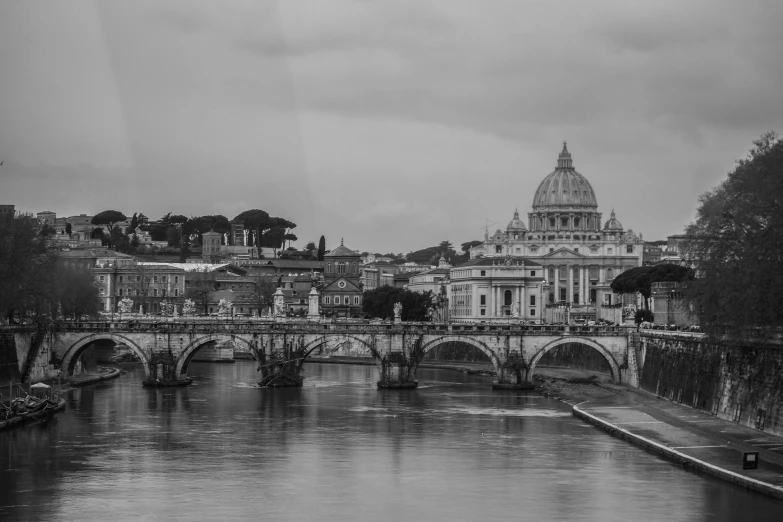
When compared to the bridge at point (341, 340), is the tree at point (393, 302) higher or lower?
higher

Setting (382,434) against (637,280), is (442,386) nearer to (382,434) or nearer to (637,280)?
(382,434)

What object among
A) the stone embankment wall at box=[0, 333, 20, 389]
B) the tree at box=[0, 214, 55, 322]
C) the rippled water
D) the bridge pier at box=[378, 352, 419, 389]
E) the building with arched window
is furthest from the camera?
the building with arched window

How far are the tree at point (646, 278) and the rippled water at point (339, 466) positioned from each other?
5559 cm

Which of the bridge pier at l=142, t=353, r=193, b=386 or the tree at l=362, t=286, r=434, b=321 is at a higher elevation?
the tree at l=362, t=286, r=434, b=321

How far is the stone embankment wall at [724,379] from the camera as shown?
57.8 m

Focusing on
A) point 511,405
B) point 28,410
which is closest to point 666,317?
point 511,405

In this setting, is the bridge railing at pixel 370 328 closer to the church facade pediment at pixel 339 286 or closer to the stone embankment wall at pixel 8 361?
the stone embankment wall at pixel 8 361

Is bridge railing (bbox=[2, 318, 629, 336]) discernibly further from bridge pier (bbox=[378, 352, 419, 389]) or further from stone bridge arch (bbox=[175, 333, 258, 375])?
bridge pier (bbox=[378, 352, 419, 389])

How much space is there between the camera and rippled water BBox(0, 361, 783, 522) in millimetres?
46250

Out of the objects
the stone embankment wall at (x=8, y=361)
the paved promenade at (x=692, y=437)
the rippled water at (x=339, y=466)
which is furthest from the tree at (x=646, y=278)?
the stone embankment wall at (x=8, y=361)

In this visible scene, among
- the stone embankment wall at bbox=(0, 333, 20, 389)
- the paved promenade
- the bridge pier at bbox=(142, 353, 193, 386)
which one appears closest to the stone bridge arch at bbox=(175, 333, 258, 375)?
the bridge pier at bbox=(142, 353, 193, 386)

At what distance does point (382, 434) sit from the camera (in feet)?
211

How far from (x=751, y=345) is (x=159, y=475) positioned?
2517 cm

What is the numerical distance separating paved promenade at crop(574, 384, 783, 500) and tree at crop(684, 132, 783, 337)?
13.9 feet
